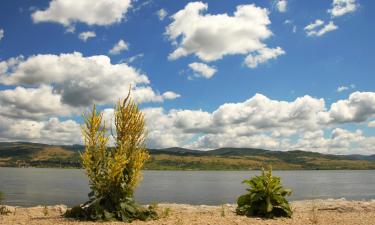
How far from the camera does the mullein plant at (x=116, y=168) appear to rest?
17047 millimetres

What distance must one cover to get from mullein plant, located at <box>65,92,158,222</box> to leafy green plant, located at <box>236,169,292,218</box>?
4698 millimetres

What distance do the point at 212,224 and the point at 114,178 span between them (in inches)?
183

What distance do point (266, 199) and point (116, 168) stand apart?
710 cm

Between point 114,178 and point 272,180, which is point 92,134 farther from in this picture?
point 272,180

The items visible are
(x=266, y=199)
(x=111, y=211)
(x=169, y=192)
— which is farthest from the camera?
(x=169, y=192)

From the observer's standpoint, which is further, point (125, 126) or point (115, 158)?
point (125, 126)

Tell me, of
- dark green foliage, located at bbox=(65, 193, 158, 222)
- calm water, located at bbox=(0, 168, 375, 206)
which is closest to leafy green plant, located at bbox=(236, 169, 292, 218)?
dark green foliage, located at bbox=(65, 193, 158, 222)

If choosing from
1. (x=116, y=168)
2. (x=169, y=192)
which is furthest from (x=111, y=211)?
(x=169, y=192)

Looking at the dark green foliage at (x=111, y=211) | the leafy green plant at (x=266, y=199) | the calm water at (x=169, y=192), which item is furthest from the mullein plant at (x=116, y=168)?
the calm water at (x=169, y=192)

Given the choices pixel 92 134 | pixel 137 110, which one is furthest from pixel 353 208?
pixel 92 134

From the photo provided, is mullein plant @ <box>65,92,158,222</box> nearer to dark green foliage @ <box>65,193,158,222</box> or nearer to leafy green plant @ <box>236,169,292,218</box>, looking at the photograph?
dark green foliage @ <box>65,193,158,222</box>

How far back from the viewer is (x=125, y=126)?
18641 mm

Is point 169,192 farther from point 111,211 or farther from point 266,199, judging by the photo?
point 111,211

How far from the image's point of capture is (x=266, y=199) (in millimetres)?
18938
